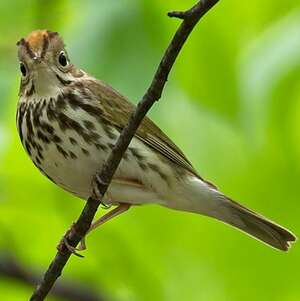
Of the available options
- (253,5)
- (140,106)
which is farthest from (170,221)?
(140,106)

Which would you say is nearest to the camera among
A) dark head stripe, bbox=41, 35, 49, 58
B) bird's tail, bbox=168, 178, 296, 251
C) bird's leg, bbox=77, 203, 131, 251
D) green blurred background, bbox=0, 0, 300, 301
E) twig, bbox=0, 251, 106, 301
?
green blurred background, bbox=0, 0, 300, 301

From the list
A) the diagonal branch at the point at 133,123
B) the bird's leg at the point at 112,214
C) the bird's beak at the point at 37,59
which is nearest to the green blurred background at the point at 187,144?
the bird's leg at the point at 112,214

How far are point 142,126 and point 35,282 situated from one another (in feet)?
3.44

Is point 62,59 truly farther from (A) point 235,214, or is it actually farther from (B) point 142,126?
(A) point 235,214

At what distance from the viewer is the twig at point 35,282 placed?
14.3 ft

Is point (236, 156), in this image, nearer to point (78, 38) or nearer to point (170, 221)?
point (170, 221)

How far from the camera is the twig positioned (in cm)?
437

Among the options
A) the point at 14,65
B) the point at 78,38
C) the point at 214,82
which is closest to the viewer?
the point at 214,82

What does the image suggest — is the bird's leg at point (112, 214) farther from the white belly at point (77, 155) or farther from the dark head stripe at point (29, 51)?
the dark head stripe at point (29, 51)

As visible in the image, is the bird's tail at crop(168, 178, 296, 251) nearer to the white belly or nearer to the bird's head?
the white belly

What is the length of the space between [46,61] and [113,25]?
0.42 metres

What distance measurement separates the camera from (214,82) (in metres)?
3.04

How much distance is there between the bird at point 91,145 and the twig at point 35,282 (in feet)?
2.28

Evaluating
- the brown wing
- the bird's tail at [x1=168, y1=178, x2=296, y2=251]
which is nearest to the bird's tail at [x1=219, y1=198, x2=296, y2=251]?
the bird's tail at [x1=168, y1=178, x2=296, y2=251]
